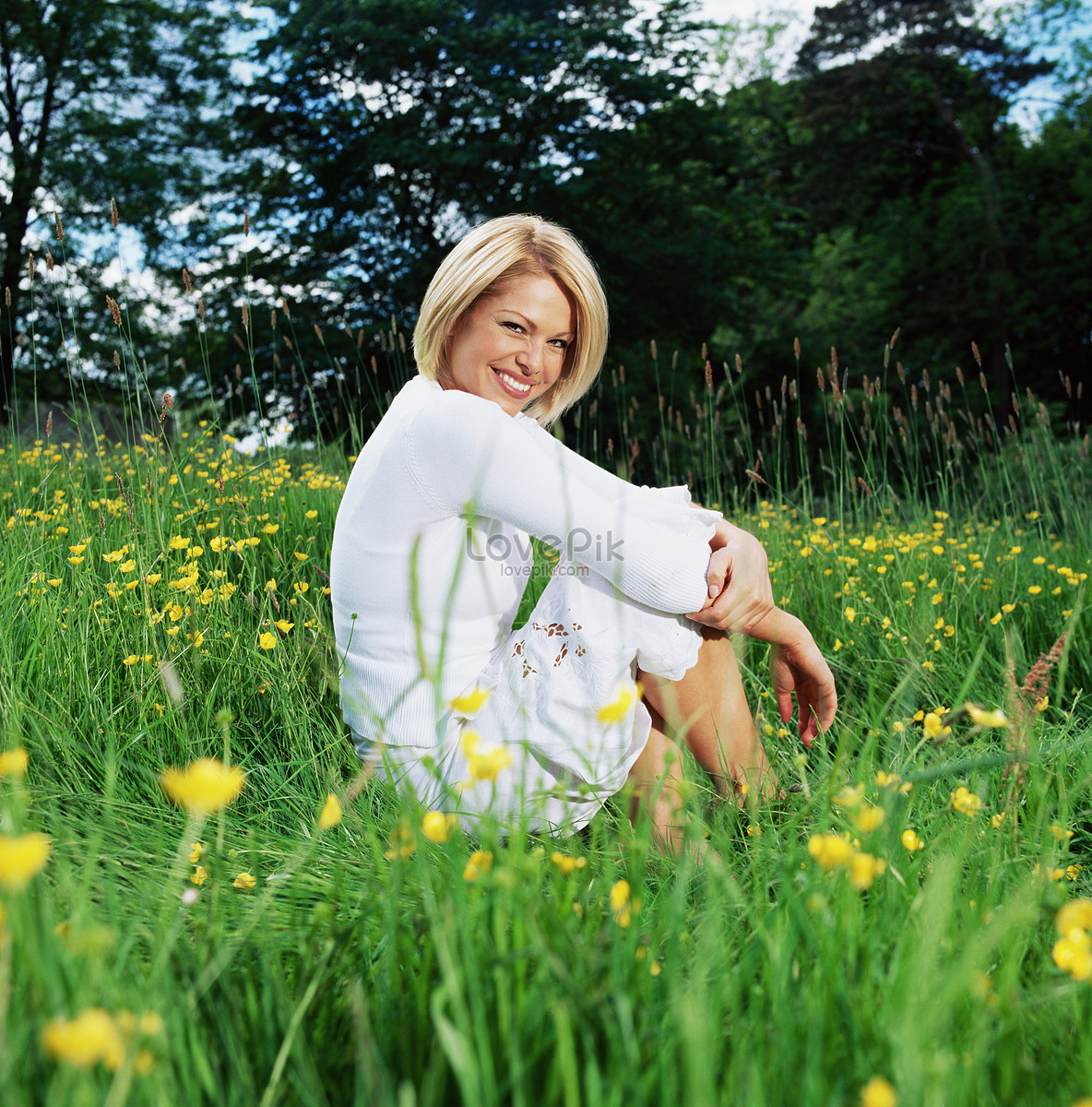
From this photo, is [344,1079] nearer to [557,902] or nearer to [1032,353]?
[557,902]

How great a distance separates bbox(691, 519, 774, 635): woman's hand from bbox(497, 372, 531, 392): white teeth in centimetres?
66

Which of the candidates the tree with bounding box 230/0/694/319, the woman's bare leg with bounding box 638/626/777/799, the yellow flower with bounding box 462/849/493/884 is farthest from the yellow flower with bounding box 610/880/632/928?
the tree with bounding box 230/0/694/319

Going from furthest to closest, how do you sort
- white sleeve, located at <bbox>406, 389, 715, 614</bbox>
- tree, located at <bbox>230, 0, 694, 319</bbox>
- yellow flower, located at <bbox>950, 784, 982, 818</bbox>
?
1. tree, located at <bbox>230, 0, 694, 319</bbox>
2. white sleeve, located at <bbox>406, 389, 715, 614</bbox>
3. yellow flower, located at <bbox>950, 784, 982, 818</bbox>

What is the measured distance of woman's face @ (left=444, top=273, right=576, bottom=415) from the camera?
6.75ft

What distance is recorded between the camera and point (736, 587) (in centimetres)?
166

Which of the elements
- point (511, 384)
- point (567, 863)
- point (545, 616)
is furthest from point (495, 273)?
point (567, 863)

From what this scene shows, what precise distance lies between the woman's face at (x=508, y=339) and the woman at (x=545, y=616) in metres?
0.24

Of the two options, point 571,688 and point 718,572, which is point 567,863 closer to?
point 571,688

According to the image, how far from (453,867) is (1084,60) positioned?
23.4m

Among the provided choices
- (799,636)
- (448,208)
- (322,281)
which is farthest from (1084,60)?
(799,636)

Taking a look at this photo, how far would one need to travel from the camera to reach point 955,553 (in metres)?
3.25

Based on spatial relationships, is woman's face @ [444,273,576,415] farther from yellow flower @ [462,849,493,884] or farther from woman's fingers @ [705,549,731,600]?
yellow flower @ [462,849,493,884]

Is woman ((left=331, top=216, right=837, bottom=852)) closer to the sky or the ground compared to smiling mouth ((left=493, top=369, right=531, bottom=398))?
closer to the ground

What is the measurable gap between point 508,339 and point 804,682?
1.08 meters
